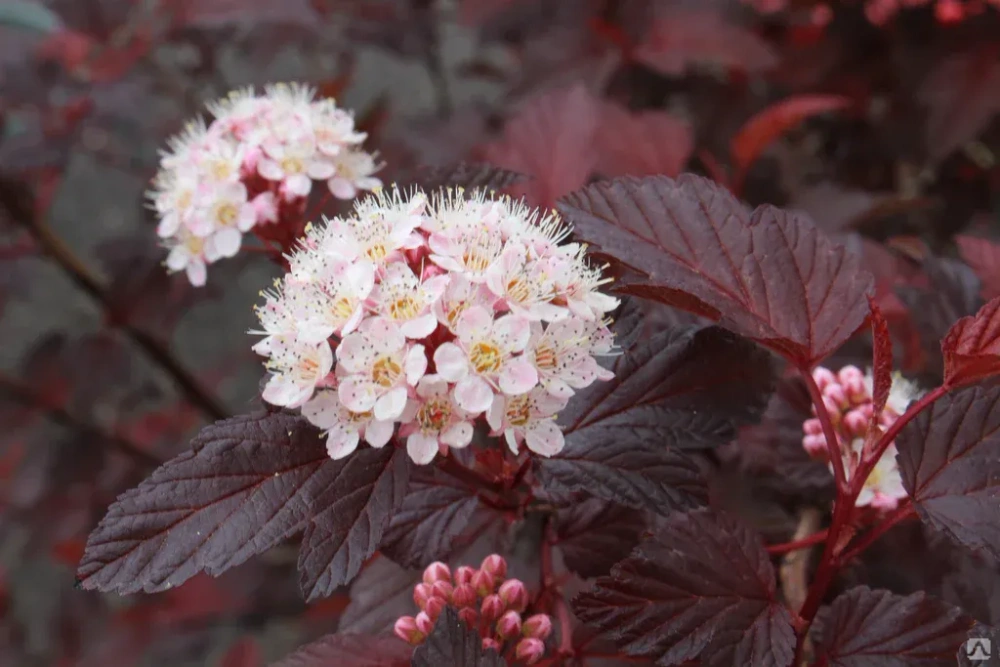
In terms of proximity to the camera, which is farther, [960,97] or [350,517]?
[960,97]

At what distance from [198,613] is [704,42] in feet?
5.09

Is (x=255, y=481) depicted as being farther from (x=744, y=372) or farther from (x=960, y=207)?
(x=960, y=207)

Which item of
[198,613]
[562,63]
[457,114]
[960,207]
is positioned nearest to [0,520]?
[198,613]

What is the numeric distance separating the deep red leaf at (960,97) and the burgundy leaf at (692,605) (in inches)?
41.5

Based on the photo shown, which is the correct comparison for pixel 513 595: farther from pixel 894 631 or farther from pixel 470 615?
pixel 894 631

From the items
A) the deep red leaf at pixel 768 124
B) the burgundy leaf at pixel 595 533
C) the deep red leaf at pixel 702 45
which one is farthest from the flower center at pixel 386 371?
the deep red leaf at pixel 702 45

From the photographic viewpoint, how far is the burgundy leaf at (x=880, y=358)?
2.06 feet

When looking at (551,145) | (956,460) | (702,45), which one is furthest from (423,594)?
(702,45)

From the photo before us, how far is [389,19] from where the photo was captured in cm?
174

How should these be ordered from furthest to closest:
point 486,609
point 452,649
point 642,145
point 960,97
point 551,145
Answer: point 960,97, point 642,145, point 551,145, point 486,609, point 452,649

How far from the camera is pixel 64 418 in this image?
5.58 ft

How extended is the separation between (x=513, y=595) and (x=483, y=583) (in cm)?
3

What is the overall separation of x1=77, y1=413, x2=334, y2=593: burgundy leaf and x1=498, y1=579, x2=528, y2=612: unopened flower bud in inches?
7.0

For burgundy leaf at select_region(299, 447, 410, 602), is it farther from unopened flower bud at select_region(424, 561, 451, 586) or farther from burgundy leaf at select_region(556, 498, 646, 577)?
burgundy leaf at select_region(556, 498, 646, 577)
